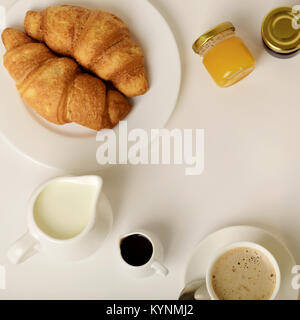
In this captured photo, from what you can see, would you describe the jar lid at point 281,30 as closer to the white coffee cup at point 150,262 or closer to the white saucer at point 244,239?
the white saucer at point 244,239

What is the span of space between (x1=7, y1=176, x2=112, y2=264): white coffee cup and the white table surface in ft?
0.37

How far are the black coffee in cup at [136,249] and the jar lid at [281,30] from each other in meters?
0.62

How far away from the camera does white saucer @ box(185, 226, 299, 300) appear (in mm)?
1056

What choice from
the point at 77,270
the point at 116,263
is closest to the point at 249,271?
the point at 116,263

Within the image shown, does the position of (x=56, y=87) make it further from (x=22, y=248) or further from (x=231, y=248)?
(x=231, y=248)

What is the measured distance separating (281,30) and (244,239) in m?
0.57

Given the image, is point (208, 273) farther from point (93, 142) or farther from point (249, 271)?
point (93, 142)

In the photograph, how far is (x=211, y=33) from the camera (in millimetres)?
1070

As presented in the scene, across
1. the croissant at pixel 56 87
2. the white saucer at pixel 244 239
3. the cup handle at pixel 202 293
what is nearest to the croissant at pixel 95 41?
the croissant at pixel 56 87

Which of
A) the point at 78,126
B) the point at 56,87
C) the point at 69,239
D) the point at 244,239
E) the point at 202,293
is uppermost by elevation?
the point at 56,87

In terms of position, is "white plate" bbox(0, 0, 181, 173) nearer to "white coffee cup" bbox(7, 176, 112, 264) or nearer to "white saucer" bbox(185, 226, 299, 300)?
"white coffee cup" bbox(7, 176, 112, 264)

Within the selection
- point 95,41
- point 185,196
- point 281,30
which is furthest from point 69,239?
point 281,30

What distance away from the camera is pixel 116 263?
1151mm

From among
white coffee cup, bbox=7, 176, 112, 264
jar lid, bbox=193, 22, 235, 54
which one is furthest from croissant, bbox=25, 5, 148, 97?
white coffee cup, bbox=7, 176, 112, 264
